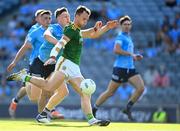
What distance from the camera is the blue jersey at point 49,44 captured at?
578 inches

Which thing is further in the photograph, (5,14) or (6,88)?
(5,14)

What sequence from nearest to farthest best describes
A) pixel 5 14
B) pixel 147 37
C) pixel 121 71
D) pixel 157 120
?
pixel 121 71, pixel 157 120, pixel 147 37, pixel 5 14

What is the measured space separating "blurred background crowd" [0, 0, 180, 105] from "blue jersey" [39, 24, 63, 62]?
8.61m

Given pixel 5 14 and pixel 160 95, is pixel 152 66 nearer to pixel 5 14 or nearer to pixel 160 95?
pixel 160 95

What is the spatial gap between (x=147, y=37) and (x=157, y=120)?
14.7 feet

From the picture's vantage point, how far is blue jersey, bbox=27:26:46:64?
51.6 feet

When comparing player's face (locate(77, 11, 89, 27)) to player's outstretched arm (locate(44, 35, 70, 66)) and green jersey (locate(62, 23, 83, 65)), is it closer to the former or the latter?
green jersey (locate(62, 23, 83, 65))

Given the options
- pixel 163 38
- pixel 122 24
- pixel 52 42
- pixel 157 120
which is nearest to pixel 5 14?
pixel 163 38

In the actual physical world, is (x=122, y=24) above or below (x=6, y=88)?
above

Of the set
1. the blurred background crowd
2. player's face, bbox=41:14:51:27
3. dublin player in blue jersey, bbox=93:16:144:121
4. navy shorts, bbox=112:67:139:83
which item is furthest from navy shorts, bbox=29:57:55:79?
the blurred background crowd

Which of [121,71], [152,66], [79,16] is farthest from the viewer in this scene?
[152,66]

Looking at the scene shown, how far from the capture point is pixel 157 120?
22500 millimetres

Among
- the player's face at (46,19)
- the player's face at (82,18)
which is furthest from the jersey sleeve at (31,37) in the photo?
the player's face at (82,18)

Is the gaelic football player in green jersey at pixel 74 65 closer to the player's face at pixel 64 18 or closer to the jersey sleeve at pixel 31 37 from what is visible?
the player's face at pixel 64 18
